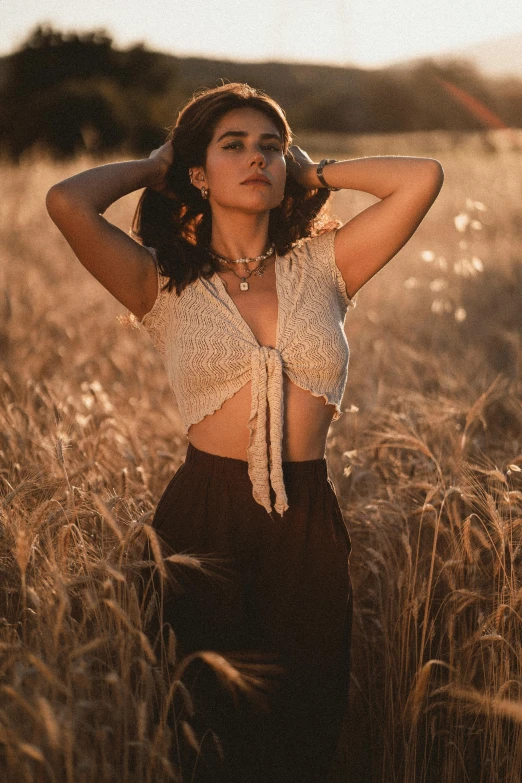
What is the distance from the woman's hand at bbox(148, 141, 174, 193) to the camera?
2.64 meters

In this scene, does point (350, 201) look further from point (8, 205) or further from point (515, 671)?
point (515, 671)

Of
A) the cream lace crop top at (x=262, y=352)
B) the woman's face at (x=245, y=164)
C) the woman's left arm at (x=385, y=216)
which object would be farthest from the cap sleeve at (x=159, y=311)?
the woman's left arm at (x=385, y=216)

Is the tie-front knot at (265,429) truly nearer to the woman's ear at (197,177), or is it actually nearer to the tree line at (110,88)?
the woman's ear at (197,177)

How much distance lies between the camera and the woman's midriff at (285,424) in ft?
7.79

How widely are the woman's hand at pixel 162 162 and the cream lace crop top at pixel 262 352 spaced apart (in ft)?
1.20

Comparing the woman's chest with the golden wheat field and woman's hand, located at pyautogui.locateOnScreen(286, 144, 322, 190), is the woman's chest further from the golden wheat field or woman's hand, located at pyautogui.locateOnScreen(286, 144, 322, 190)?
the golden wheat field

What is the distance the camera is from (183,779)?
216cm

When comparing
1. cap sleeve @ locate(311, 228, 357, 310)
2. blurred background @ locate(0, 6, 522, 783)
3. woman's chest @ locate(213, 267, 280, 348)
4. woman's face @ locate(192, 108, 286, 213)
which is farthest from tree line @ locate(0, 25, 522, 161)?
woman's chest @ locate(213, 267, 280, 348)

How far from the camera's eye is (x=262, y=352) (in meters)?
2.30

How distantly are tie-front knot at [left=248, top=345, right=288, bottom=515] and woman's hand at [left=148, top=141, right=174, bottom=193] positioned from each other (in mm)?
766

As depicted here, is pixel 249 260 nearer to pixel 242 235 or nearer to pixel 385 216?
pixel 242 235

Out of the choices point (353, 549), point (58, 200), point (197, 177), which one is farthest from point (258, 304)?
point (353, 549)

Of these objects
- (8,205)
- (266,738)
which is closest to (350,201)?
(8,205)

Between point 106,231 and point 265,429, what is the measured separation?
76 centimetres
